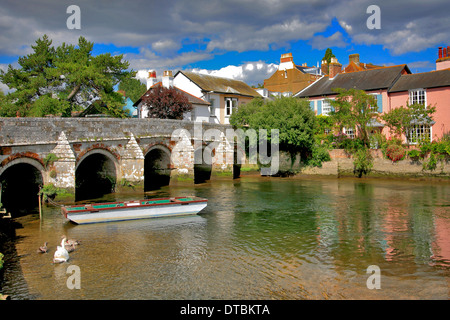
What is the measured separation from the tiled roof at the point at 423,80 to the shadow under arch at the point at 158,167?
21890mm

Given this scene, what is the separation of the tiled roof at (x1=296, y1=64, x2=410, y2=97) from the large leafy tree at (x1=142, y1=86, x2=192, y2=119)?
1349 cm

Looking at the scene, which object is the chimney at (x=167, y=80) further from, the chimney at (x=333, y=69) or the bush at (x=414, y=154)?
the bush at (x=414, y=154)

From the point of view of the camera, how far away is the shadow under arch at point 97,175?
26.4m

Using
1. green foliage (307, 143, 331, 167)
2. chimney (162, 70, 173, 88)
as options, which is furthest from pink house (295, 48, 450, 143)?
chimney (162, 70, 173, 88)

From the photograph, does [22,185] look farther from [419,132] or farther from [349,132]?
[419,132]

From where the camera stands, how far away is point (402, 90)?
1389 inches

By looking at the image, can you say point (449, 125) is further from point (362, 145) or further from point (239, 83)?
point (239, 83)

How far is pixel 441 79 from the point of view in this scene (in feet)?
111

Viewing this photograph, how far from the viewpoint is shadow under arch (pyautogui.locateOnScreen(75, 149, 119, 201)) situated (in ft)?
86.6

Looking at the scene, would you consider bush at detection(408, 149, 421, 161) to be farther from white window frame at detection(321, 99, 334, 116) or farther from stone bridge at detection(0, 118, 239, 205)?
stone bridge at detection(0, 118, 239, 205)

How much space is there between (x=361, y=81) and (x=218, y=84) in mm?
16050

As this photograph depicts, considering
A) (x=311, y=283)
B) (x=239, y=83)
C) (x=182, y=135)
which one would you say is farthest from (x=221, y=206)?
(x=239, y=83)
